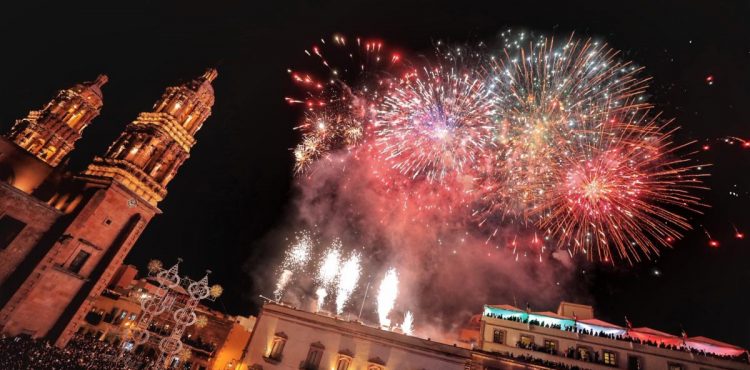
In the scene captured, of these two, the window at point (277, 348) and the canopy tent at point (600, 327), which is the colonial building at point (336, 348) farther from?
the canopy tent at point (600, 327)

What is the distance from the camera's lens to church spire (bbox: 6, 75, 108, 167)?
39219mm

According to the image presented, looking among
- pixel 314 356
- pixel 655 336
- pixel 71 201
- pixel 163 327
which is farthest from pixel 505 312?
pixel 71 201

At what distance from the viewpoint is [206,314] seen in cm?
4512

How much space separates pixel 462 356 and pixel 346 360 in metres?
8.68

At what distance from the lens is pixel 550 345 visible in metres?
28.8

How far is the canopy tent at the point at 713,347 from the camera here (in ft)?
93.6

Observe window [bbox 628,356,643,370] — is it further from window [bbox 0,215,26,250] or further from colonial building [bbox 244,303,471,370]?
window [bbox 0,215,26,250]

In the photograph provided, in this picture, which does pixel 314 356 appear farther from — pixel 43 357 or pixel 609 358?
pixel 609 358

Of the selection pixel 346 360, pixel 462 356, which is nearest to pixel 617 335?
pixel 462 356

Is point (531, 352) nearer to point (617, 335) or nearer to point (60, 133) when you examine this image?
point (617, 335)

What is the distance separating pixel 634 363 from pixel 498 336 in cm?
973

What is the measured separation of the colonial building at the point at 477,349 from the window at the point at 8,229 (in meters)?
19.4

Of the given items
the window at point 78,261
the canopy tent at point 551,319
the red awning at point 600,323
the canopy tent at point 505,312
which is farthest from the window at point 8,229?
the red awning at point 600,323

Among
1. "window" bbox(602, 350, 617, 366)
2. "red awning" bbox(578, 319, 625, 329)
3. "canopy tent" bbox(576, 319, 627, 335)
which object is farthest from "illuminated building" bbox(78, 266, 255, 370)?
"window" bbox(602, 350, 617, 366)
